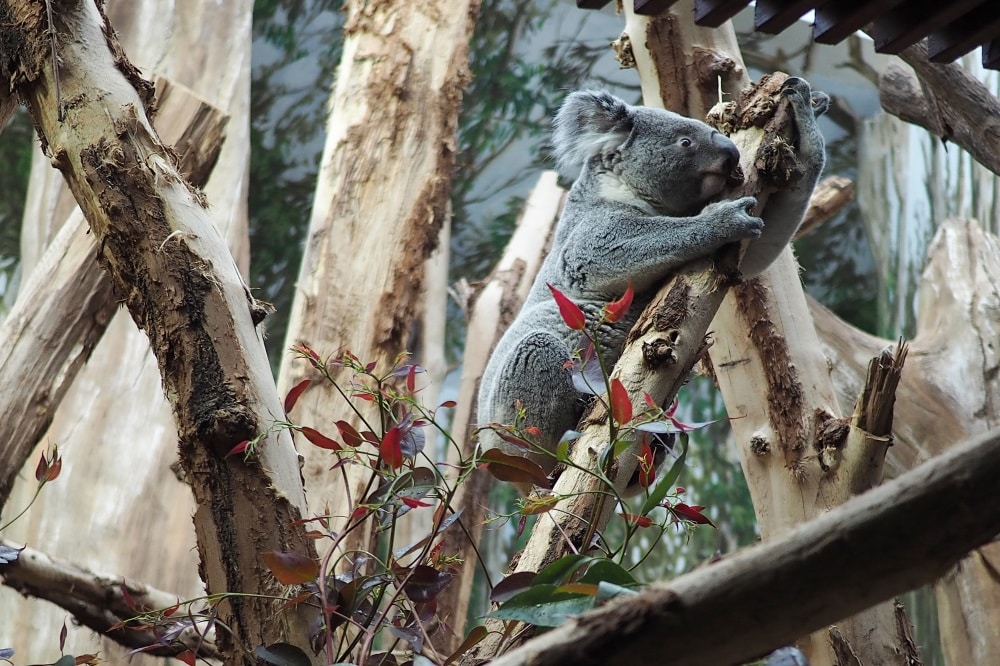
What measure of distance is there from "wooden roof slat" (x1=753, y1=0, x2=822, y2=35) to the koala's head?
372 mm

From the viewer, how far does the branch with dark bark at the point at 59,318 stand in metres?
3.32

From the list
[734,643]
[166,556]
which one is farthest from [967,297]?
[734,643]

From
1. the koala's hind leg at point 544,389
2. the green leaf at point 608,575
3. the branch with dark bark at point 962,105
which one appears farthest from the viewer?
the branch with dark bark at point 962,105

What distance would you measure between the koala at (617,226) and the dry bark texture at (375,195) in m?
0.87

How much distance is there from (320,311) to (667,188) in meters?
1.74

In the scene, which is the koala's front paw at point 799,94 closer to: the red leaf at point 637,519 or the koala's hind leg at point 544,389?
the koala's hind leg at point 544,389

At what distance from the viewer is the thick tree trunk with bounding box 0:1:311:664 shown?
1.63 m

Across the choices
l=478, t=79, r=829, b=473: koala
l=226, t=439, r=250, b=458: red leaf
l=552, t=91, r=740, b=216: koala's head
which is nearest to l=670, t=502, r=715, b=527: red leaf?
l=226, t=439, r=250, b=458: red leaf

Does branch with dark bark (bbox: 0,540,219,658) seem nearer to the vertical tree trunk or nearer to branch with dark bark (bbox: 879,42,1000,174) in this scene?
the vertical tree trunk

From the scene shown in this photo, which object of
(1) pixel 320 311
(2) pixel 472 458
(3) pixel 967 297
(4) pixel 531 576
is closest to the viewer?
(4) pixel 531 576

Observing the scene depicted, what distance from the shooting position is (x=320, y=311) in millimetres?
4125

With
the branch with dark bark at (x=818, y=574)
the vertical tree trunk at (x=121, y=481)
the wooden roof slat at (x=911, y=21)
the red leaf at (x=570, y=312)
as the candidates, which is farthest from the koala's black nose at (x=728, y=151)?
the vertical tree trunk at (x=121, y=481)

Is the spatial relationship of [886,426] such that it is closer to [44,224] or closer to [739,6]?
[739,6]

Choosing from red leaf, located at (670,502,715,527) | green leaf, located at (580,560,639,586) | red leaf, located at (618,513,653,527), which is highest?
red leaf, located at (670,502,715,527)
